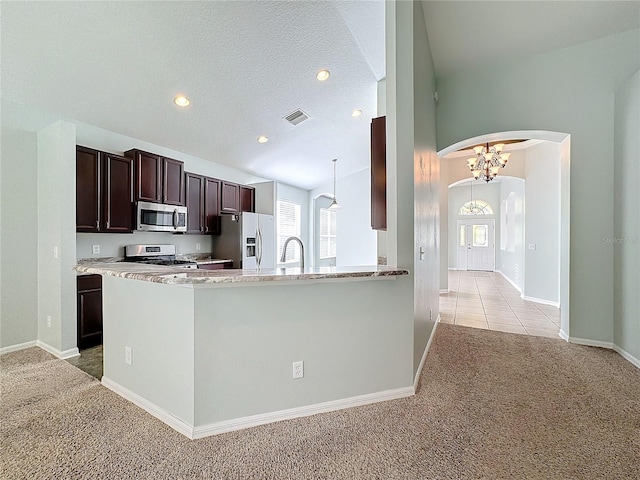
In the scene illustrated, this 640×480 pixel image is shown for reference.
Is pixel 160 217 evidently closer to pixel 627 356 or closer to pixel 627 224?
pixel 627 224

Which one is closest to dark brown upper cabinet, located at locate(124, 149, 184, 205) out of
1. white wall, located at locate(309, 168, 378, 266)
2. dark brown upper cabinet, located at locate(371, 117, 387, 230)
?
dark brown upper cabinet, located at locate(371, 117, 387, 230)

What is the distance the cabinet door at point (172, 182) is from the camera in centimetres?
432

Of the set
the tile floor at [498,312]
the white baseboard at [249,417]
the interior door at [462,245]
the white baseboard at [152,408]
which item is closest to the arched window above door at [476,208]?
the interior door at [462,245]

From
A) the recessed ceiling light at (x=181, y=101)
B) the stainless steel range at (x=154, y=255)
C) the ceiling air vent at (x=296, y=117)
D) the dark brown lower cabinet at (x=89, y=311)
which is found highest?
the ceiling air vent at (x=296, y=117)

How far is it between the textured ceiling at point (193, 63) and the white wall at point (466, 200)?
8450mm

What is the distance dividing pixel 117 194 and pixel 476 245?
454 inches

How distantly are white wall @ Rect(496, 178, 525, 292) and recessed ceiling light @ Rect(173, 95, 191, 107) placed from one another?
6.48m

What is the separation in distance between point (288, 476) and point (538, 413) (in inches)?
69.0

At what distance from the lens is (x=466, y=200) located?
11.6 metres

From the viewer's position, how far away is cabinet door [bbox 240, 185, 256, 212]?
572cm

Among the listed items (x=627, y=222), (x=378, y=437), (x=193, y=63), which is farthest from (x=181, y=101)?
(x=627, y=222)

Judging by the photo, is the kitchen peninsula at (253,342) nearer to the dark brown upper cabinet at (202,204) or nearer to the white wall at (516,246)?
the dark brown upper cabinet at (202,204)

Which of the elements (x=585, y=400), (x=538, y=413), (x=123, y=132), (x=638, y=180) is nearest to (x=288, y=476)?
(x=538, y=413)

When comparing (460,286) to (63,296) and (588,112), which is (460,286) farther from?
(63,296)
